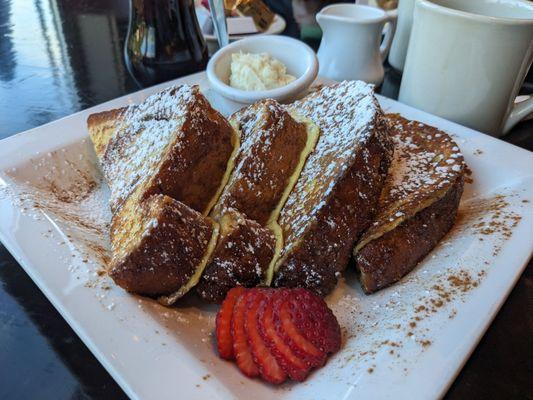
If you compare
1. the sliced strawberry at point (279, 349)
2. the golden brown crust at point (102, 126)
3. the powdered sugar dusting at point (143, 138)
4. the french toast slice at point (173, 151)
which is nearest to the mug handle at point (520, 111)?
the french toast slice at point (173, 151)

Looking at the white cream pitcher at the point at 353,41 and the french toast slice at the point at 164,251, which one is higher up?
the white cream pitcher at the point at 353,41

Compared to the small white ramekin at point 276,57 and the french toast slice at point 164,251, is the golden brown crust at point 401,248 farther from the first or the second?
the small white ramekin at point 276,57

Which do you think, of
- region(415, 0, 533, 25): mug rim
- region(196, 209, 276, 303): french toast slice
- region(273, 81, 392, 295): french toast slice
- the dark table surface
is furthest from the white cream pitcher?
region(196, 209, 276, 303): french toast slice

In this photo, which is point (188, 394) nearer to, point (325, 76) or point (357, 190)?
point (357, 190)

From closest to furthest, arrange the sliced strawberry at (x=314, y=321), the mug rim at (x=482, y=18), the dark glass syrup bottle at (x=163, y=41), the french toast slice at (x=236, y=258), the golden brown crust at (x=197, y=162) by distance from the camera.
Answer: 1. the sliced strawberry at (x=314, y=321)
2. the french toast slice at (x=236, y=258)
3. the golden brown crust at (x=197, y=162)
4. the mug rim at (x=482, y=18)
5. the dark glass syrup bottle at (x=163, y=41)

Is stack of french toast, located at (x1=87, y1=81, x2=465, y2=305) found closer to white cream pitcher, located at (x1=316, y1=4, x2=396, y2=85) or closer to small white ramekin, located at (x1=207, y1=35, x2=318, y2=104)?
small white ramekin, located at (x1=207, y1=35, x2=318, y2=104)

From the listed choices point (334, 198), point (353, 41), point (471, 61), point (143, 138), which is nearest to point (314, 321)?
point (334, 198)

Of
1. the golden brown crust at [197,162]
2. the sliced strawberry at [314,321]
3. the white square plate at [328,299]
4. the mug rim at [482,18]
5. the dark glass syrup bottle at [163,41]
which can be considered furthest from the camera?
the dark glass syrup bottle at [163,41]
